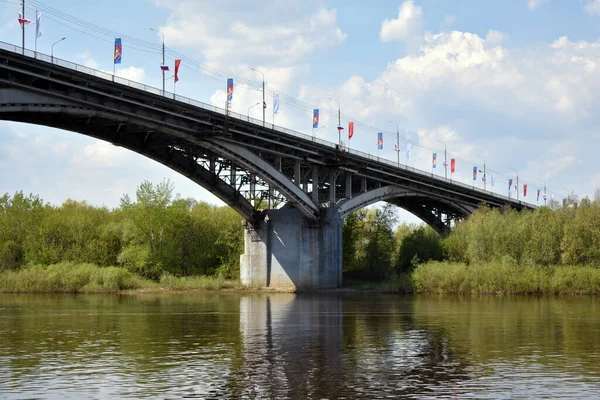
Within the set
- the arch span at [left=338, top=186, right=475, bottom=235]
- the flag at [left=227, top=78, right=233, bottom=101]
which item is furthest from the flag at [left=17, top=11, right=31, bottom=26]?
the arch span at [left=338, top=186, right=475, bottom=235]

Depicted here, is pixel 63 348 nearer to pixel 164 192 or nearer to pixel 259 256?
pixel 259 256

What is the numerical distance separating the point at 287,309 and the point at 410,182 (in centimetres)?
5177

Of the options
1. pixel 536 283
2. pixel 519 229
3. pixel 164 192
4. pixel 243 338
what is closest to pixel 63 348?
pixel 243 338

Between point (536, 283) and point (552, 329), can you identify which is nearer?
point (552, 329)

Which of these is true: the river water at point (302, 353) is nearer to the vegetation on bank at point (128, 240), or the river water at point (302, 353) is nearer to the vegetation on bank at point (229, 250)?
the vegetation on bank at point (229, 250)

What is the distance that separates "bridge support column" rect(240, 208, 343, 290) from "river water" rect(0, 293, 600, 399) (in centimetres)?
3023

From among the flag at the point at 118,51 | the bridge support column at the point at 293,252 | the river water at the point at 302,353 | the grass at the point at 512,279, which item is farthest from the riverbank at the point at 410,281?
the flag at the point at 118,51

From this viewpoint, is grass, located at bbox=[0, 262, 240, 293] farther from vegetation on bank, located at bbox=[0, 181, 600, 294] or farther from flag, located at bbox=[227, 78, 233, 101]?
flag, located at bbox=[227, 78, 233, 101]

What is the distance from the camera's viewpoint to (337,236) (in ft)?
284

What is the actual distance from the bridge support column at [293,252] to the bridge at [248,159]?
105mm

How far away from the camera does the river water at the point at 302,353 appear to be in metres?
22.8

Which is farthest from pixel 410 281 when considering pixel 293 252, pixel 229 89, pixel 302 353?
pixel 302 353

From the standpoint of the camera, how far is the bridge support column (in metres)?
84.7

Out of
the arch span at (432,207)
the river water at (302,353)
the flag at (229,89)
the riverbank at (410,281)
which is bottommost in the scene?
the river water at (302,353)
